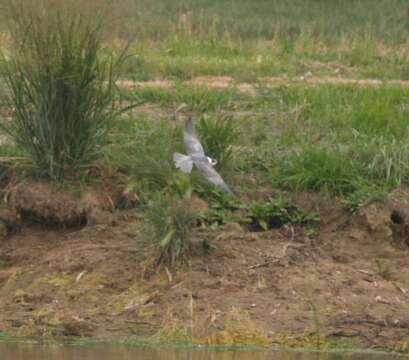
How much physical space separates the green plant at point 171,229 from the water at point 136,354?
0.74 meters

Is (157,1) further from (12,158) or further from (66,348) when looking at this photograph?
(66,348)

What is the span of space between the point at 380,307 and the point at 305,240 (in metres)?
0.85

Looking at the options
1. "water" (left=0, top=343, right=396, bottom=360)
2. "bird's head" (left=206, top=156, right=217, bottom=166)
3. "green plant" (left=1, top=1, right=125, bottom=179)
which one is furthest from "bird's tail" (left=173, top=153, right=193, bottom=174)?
"water" (left=0, top=343, right=396, bottom=360)

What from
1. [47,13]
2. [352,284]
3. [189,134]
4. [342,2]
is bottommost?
[342,2]

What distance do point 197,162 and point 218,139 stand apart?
44cm

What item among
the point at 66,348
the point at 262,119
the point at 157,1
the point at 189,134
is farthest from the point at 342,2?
the point at 66,348

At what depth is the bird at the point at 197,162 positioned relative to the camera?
312 inches

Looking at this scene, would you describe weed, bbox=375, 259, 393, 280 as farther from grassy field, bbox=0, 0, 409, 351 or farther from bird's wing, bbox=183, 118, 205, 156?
bird's wing, bbox=183, 118, 205, 156

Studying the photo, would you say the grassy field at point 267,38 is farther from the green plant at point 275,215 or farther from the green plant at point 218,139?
the green plant at point 275,215

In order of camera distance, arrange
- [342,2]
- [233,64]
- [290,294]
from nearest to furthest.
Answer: [290,294] < [233,64] < [342,2]

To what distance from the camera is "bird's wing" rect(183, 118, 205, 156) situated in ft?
26.2

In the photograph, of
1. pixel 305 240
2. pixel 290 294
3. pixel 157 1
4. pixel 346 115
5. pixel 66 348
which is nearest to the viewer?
pixel 66 348

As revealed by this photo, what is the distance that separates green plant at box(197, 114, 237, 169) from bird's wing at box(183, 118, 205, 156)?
0.14 metres

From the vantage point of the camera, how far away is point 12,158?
8203mm
